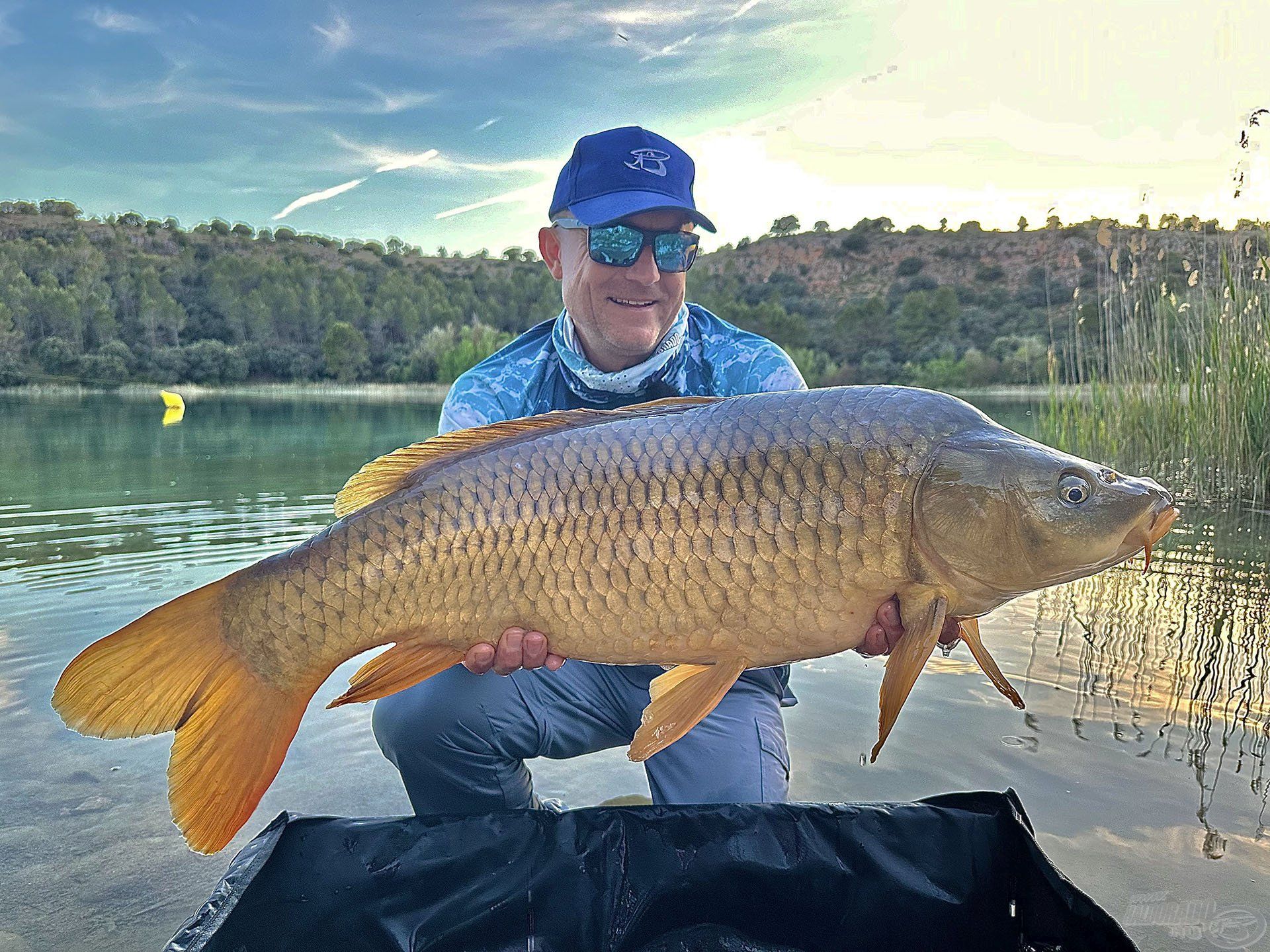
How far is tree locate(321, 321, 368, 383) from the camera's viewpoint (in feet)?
158

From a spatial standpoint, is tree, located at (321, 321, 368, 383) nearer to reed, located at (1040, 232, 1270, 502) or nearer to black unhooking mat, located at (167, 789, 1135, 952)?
reed, located at (1040, 232, 1270, 502)

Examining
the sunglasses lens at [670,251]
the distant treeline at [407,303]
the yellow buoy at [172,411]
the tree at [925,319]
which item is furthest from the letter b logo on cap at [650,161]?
the tree at [925,319]

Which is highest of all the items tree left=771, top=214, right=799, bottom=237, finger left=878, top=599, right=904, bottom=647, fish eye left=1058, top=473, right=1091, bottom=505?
tree left=771, top=214, right=799, bottom=237

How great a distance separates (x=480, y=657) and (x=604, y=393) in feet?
3.15

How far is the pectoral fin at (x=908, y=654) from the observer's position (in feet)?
4.29

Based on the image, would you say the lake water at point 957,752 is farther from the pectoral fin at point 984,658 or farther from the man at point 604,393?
the pectoral fin at point 984,658

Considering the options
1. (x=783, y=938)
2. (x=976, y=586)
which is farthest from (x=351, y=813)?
(x=976, y=586)

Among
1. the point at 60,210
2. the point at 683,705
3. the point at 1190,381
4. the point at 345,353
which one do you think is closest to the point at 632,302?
the point at 683,705

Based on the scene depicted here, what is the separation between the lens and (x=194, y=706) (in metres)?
1.43

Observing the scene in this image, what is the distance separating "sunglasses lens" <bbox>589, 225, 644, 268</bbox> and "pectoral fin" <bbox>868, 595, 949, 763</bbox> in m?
1.19

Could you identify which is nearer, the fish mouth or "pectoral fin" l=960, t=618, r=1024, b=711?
the fish mouth

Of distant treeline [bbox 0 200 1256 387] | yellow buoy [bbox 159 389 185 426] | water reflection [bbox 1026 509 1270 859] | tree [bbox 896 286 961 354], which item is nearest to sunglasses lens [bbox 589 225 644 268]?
water reflection [bbox 1026 509 1270 859]

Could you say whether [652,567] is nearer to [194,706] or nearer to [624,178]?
[194,706]

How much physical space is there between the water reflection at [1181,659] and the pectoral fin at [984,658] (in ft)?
2.64
